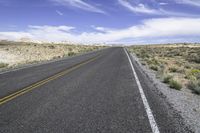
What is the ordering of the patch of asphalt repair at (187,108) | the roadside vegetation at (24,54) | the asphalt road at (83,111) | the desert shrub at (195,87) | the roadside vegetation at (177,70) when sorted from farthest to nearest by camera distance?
the roadside vegetation at (24,54), the roadside vegetation at (177,70), the desert shrub at (195,87), the patch of asphalt repair at (187,108), the asphalt road at (83,111)

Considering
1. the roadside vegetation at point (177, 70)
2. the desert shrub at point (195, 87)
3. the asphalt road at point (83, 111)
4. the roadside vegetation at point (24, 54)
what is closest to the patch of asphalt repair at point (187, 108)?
the asphalt road at point (83, 111)

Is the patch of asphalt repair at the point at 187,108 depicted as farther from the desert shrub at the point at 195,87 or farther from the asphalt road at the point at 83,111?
the desert shrub at the point at 195,87

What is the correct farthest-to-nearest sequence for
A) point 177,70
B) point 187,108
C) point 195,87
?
point 177,70 → point 195,87 → point 187,108

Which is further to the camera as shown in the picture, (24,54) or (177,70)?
(24,54)

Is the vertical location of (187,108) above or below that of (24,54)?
above

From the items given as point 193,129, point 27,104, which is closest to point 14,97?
point 27,104

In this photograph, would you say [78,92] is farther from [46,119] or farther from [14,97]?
[46,119]

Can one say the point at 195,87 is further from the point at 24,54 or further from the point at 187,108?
the point at 24,54

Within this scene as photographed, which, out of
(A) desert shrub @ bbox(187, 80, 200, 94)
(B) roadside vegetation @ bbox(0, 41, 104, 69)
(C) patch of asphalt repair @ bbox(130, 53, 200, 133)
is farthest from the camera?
(B) roadside vegetation @ bbox(0, 41, 104, 69)

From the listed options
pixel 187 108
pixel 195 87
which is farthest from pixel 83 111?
pixel 195 87

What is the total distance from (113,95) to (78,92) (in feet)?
4.70

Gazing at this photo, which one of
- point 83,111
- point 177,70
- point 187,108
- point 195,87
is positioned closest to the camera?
point 83,111

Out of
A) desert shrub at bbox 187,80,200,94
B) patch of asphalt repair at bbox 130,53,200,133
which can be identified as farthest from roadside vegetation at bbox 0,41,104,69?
patch of asphalt repair at bbox 130,53,200,133

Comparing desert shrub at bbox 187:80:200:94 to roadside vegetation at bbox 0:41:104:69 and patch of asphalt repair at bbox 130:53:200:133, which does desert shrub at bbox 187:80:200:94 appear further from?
roadside vegetation at bbox 0:41:104:69
